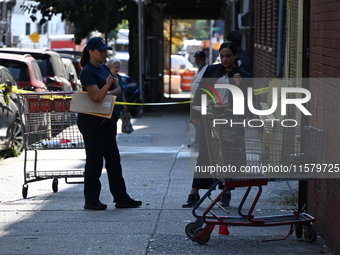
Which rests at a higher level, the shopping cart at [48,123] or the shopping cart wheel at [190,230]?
the shopping cart at [48,123]

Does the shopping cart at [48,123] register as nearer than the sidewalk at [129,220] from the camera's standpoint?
No

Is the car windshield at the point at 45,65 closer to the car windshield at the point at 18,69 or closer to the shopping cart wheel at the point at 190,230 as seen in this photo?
the car windshield at the point at 18,69

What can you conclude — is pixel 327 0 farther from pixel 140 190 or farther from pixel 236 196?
pixel 140 190

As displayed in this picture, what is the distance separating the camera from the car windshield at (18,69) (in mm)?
16609

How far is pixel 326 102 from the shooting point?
6.63 meters

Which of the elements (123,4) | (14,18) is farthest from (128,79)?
(14,18)


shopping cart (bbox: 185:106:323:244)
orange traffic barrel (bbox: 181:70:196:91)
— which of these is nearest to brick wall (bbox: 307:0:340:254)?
shopping cart (bbox: 185:106:323:244)

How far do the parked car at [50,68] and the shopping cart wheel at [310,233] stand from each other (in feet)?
42.2

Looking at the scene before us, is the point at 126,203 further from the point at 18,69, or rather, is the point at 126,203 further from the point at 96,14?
the point at 96,14

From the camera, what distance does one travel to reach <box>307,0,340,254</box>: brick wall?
616cm

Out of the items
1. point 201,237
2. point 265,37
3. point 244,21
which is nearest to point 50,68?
point 244,21

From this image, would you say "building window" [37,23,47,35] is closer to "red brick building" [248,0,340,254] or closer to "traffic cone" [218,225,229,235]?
"red brick building" [248,0,340,254]

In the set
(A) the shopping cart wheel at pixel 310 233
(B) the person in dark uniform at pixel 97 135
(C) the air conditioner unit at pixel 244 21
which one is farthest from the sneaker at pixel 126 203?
(C) the air conditioner unit at pixel 244 21

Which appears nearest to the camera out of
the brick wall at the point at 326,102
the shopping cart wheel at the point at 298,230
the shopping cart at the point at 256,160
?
the brick wall at the point at 326,102
